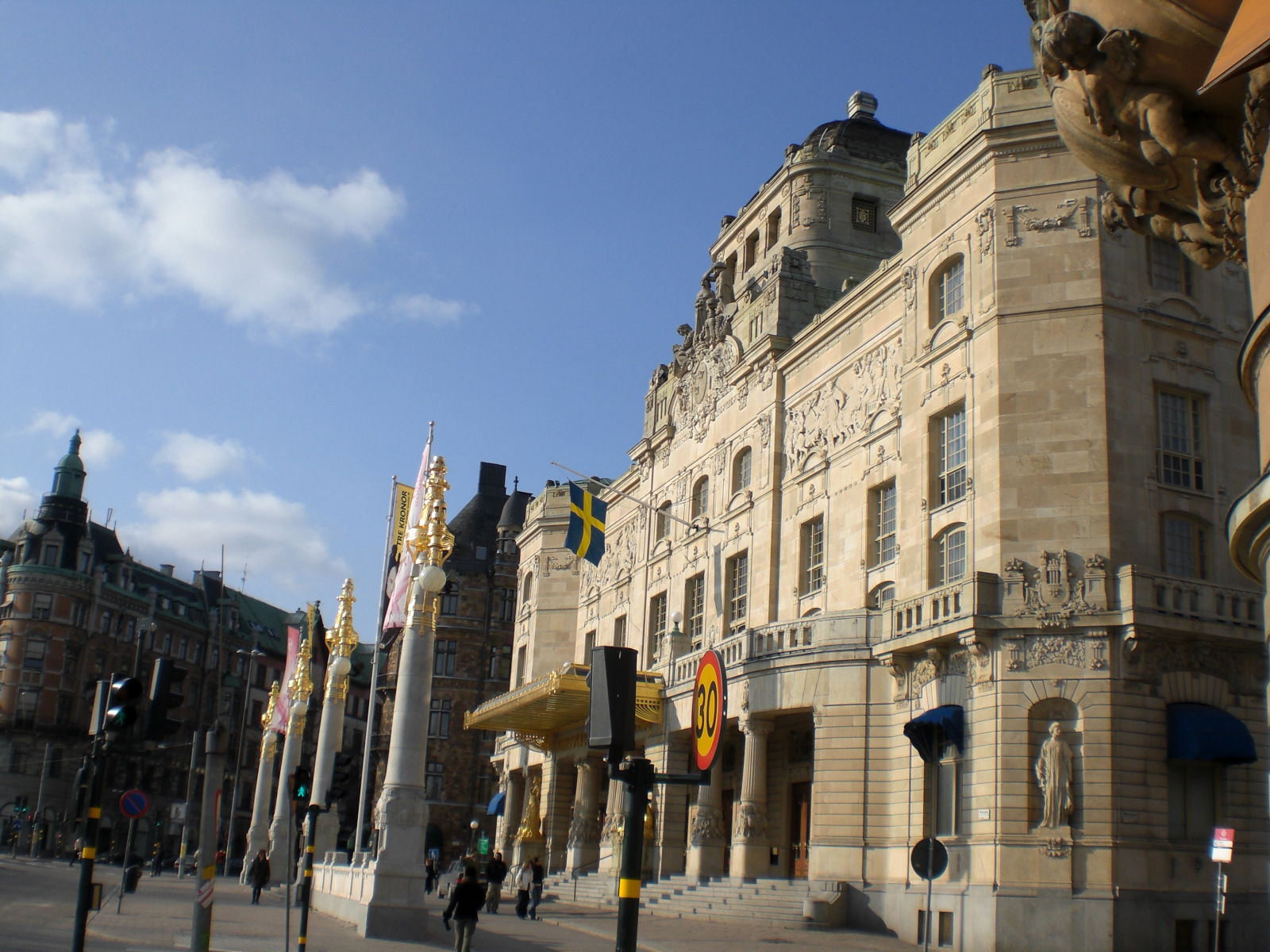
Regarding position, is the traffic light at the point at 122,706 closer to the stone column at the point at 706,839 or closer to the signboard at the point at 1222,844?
the signboard at the point at 1222,844

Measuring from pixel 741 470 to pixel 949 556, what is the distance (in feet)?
46.5

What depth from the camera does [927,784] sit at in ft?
97.6

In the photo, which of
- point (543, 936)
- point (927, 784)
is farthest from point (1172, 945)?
point (543, 936)

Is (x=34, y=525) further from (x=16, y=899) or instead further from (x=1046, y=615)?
(x=1046, y=615)

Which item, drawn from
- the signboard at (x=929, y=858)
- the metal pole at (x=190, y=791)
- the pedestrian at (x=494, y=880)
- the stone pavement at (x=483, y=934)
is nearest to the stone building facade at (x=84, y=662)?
the metal pole at (x=190, y=791)

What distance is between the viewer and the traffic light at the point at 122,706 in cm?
1393

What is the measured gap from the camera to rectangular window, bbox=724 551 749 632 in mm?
43031

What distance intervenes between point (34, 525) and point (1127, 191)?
89.3 metres

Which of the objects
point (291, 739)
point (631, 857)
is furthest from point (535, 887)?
point (631, 857)

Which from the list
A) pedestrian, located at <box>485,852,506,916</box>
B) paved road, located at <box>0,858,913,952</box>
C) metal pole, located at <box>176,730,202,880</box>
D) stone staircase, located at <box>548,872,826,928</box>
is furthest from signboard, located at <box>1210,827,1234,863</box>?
pedestrian, located at <box>485,852,506,916</box>

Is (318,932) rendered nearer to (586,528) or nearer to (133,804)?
(133,804)

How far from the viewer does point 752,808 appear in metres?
34.3

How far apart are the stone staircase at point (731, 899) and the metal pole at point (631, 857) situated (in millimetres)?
23972

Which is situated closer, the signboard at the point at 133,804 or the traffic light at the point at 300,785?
the traffic light at the point at 300,785
